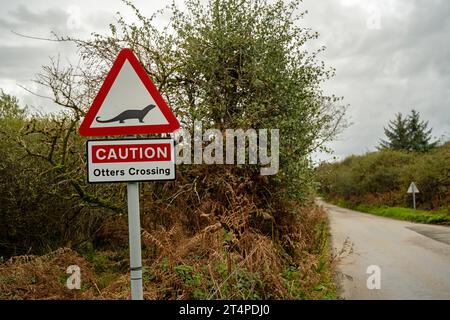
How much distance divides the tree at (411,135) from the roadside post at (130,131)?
48.5 meters

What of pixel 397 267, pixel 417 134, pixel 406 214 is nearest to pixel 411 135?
pixel 417 134

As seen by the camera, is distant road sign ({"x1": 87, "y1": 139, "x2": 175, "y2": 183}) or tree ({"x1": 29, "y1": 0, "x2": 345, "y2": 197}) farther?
tree ({"x1": 29, "y1": 0, "x2": 345, "y2": 197})

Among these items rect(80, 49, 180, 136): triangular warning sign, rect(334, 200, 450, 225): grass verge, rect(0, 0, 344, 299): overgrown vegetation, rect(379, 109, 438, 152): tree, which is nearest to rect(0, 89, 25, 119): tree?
rect(0, 0, 344, 299): overgrown vegetation

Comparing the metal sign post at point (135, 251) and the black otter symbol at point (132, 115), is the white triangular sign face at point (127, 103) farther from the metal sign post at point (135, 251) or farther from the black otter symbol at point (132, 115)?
the metal sign post at point (135, 251)

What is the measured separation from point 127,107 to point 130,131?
219mm

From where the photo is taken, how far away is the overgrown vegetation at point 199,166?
8.02 metres

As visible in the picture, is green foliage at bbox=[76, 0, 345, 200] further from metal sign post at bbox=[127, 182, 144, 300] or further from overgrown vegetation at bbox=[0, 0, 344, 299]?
metal sign post at bbox=[127, 182, 144, 300]

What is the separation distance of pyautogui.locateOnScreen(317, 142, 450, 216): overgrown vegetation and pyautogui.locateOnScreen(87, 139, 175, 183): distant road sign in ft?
62.3

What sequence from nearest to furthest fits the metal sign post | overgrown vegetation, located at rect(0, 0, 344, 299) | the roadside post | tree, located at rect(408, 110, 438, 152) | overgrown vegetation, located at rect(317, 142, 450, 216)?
the metal sign post → the roadside post → overgrown vegetation, located at rect(0, 0, 344, 299) → overgrown vegetation, located at rect(317, 142, 450, 216) → tree, located at rect(408, 110, 438, 152)

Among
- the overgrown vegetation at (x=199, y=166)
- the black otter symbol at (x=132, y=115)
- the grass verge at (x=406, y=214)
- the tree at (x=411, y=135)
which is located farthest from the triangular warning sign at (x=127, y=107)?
the tree at (x=411, y=135)

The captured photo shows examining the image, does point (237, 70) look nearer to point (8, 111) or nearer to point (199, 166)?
point (199, 166)

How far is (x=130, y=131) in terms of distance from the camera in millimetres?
4035

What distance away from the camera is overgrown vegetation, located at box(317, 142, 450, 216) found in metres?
30.2
